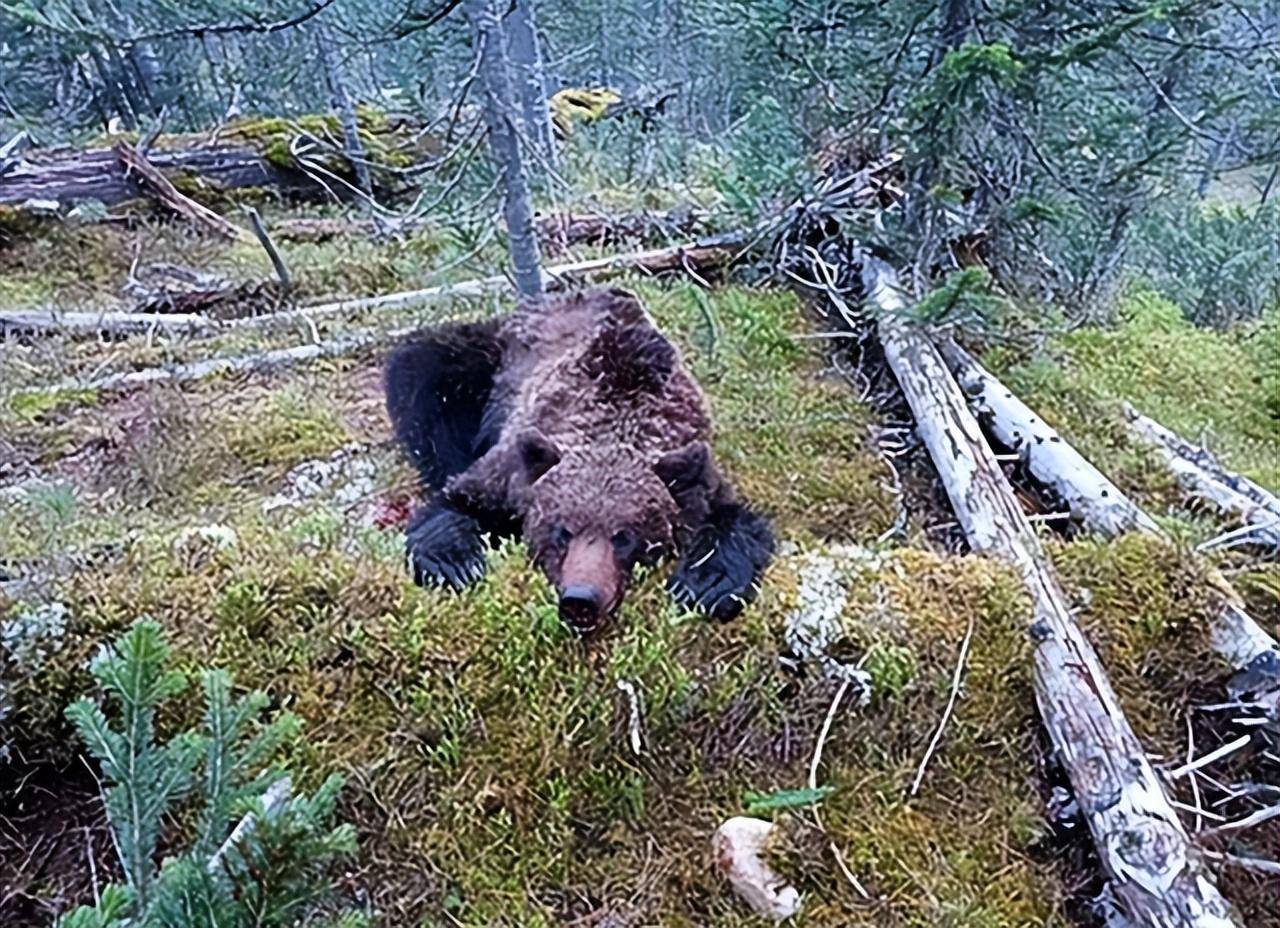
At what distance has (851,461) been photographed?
4547 millimetres

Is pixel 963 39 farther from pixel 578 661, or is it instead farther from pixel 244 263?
pixel 244 263

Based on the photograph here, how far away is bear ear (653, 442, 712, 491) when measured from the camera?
3100mm

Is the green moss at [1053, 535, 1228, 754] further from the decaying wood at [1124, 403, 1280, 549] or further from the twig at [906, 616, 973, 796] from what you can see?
the decaying wood at [1124, 403, 1280, 549]

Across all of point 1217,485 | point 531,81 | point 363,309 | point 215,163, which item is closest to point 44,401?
point 363,309

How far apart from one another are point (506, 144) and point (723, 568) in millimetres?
3062

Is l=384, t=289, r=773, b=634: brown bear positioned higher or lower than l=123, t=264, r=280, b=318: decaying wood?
higher

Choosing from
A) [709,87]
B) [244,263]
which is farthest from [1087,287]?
[709,87]

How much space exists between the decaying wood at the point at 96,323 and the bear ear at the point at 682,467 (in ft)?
15.8

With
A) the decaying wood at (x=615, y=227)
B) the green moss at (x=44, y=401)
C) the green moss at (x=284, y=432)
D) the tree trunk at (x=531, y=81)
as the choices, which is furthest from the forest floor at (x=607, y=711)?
the tree trunk at (x=531, y=81)

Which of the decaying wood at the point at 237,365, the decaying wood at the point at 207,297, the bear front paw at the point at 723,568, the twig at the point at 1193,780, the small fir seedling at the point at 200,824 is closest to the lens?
the small fir seedling at the point at 200,824

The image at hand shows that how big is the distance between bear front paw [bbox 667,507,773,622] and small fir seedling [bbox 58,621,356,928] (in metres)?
1.43

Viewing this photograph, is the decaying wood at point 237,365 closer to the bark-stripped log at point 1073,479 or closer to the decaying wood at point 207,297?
the decaying wood at point 207,297

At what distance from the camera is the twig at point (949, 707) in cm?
254

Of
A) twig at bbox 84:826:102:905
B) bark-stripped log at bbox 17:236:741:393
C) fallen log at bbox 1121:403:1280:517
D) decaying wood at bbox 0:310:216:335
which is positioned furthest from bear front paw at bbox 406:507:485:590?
decaying wood at bbox 0:310:216:335
